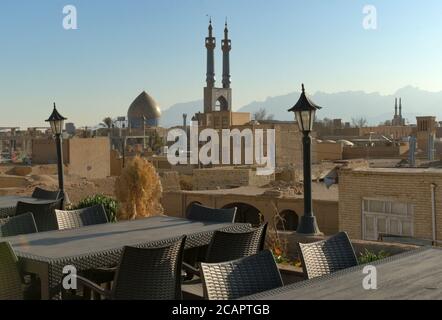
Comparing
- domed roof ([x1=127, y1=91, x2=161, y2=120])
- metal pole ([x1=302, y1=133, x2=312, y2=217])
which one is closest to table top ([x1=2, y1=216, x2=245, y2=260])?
metal pole ([x1=302, y1=133, x2=312, y2=217])

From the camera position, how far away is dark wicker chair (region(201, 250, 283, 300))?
3.31 m

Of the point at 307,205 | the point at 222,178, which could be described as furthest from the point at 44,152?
the point at 307,205

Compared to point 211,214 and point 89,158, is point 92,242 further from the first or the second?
point 89,158

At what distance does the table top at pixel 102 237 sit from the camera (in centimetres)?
426

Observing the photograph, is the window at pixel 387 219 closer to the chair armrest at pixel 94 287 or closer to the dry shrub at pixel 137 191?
the dry shrub at pixel 137 191

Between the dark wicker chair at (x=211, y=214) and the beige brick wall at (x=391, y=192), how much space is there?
31.7 ft

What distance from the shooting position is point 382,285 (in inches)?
124

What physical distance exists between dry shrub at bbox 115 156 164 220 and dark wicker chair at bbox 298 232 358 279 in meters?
6.78

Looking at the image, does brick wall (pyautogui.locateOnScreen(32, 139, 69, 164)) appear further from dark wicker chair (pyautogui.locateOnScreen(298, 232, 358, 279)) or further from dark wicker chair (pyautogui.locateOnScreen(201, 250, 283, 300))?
dark wicker chair (pyautogui.locateOnScreen(201, 250, 283, 300))

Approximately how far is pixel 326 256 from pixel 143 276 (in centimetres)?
129

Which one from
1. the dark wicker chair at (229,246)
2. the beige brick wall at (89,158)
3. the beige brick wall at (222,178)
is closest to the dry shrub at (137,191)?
the dark wicker chair at (229,246)
